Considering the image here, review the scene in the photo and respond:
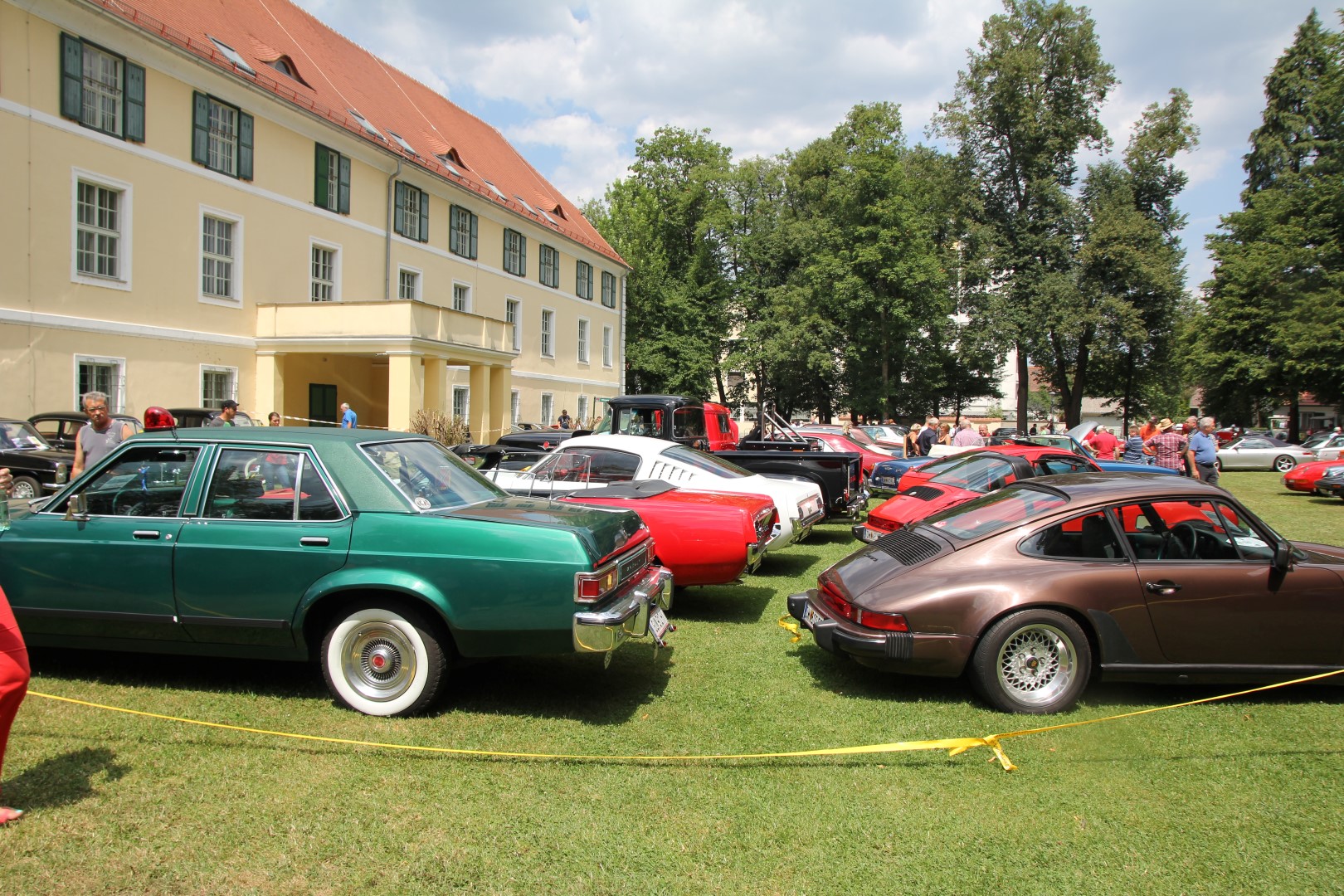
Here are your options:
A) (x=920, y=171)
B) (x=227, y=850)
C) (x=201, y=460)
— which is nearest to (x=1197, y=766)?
(x=227, y=850)

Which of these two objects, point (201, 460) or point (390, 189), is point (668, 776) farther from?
point (390, 189)

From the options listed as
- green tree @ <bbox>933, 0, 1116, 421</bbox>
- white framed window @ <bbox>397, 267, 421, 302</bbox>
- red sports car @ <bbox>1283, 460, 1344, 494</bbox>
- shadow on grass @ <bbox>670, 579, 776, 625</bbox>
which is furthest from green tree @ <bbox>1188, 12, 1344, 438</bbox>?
shadow on grass @ <bbox>670, 579, 776, 625</bbox>

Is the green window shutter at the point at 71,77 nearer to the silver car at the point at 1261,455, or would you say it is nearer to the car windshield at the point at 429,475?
the car windshield at the point at 429,475

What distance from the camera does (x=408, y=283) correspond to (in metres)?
28.2

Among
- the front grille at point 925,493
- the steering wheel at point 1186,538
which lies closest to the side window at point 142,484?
the steering wheel at point 1186,538

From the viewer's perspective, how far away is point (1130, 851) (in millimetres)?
3348

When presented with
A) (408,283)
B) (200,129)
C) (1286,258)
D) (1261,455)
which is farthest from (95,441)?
(1286,258)

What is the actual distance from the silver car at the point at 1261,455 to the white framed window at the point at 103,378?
105 ft

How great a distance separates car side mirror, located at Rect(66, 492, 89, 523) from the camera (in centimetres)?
486

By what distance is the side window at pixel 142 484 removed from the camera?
4.87 m

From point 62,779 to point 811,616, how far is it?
13.3 ft

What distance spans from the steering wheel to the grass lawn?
2.95 feet

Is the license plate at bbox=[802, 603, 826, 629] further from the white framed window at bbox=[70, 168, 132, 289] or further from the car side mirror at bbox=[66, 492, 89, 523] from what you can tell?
the white framed window at bbox=[70, 168, 132, 289]

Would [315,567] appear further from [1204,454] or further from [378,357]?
[378,357]
